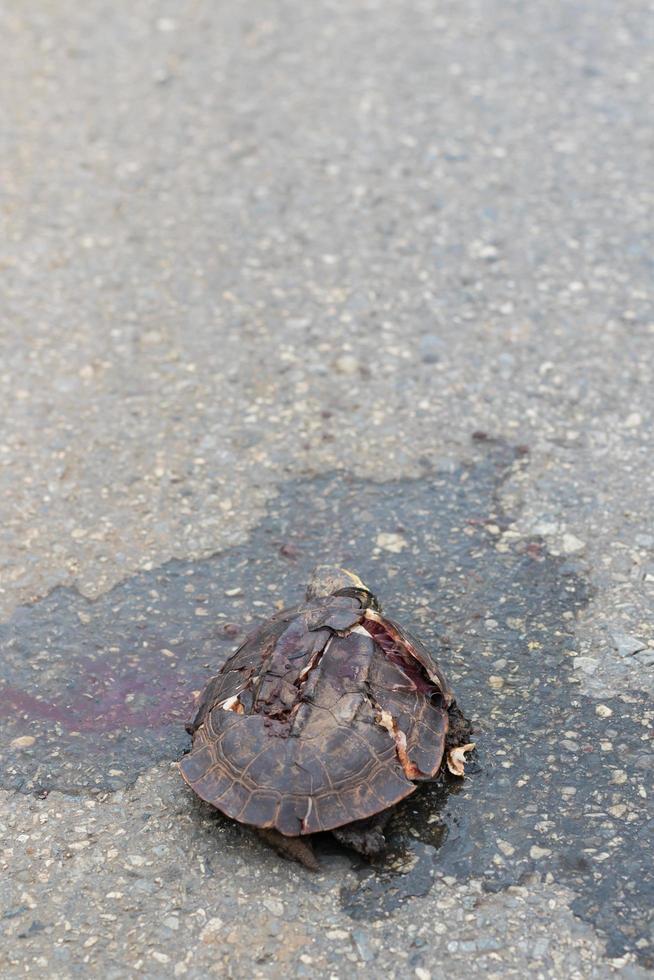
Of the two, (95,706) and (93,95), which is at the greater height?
(93,95)

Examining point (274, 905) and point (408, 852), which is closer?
point (274, 905)

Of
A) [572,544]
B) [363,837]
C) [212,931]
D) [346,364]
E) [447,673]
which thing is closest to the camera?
[212,931]

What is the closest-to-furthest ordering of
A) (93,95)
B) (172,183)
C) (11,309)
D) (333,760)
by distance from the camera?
(333,760)
(11,309)
(172,183)
(93,95)

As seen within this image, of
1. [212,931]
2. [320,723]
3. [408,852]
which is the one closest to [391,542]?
[320,723]

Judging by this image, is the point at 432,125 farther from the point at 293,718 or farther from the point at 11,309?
the point at 293,718

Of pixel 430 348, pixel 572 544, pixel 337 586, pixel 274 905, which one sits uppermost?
pixel 337 586

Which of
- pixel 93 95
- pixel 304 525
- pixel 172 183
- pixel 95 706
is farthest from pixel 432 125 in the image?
pixel 95 706

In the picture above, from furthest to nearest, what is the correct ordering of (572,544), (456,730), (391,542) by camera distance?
(391,542), (572,544), (456,730)

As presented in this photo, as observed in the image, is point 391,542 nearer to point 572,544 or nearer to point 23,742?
point 572,544
